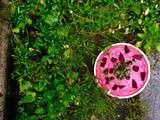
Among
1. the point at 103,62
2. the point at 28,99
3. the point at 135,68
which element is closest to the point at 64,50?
the point at 103,62

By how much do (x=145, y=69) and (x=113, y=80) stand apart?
0.92 ft

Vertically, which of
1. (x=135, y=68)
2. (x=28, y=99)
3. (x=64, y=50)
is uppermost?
(x=64, y=50)

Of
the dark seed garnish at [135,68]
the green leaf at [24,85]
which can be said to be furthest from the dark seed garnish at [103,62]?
the green leaf at [24,85]

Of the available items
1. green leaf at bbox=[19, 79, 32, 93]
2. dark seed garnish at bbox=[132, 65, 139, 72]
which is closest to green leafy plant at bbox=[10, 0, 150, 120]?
green leaf at bbox=[19, 79, 32, 93]

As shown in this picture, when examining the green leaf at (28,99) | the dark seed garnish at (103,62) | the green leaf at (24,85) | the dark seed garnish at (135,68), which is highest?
the dark seed garnish at (103,62)

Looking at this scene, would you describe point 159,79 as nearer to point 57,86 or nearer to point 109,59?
point 109,59

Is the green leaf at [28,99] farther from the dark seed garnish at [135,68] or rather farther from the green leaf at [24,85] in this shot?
the dark seed garnish at [135,68]

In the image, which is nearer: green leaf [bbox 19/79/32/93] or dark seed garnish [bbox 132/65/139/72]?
green leaf [bbox 19/79/32/93]

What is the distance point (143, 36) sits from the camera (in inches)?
139

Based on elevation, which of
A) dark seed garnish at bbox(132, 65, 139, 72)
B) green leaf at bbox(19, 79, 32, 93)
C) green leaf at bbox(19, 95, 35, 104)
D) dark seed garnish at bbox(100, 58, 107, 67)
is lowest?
green leaf at bbox(19, 95, 35, 104)

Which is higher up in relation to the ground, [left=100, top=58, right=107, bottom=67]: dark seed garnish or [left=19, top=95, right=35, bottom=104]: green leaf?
[left=100, top=58, right=107, bottom=67]: dark seed garnish

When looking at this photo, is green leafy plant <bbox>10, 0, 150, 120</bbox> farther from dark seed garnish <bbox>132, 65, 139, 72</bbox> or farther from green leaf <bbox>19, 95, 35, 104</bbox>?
dark seed garnish <bbox>132, 65, 139, 72</bbox>

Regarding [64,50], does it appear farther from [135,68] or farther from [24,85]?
[135,68]

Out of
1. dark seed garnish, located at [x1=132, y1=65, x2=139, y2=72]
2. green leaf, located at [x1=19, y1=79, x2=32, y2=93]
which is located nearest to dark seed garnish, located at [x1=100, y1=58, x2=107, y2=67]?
dark seed garnish, located at [x1=132, y1=65, x2=139, y2=72]
